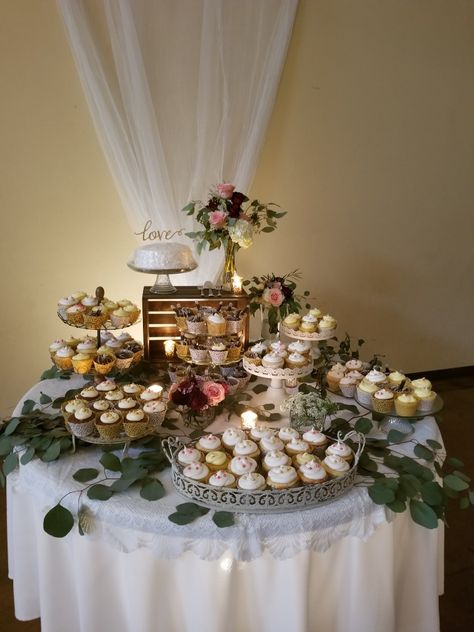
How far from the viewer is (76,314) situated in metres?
2.30

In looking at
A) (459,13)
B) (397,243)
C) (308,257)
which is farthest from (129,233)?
(459,13)

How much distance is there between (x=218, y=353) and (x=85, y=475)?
0.70 meters

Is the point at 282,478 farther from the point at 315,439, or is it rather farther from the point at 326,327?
the point at 326,327

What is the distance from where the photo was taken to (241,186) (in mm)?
3312

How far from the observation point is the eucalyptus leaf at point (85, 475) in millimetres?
1607

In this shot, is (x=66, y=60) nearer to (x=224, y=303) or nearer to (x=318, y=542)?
(x=224, y=303)

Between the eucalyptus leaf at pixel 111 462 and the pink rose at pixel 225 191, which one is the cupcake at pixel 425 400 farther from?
the pink rose at pixel 225 191

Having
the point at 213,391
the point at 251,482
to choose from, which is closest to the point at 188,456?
the point at 251,482

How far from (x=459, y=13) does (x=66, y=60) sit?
2594mm

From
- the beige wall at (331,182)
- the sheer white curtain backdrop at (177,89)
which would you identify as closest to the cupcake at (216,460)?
the sheer white curtain backdrop at (177,89)

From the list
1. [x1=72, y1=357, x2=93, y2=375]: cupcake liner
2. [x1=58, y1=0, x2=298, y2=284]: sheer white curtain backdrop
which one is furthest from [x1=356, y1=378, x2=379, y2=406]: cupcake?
[x1=58, y1=0, x2=298, y2=284]: sheer white curtain backdrop

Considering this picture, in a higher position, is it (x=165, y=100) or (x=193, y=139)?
(x=165, y=100)

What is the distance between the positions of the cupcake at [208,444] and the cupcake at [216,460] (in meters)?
0.03

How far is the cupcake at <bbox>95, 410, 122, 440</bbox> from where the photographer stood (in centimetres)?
169
